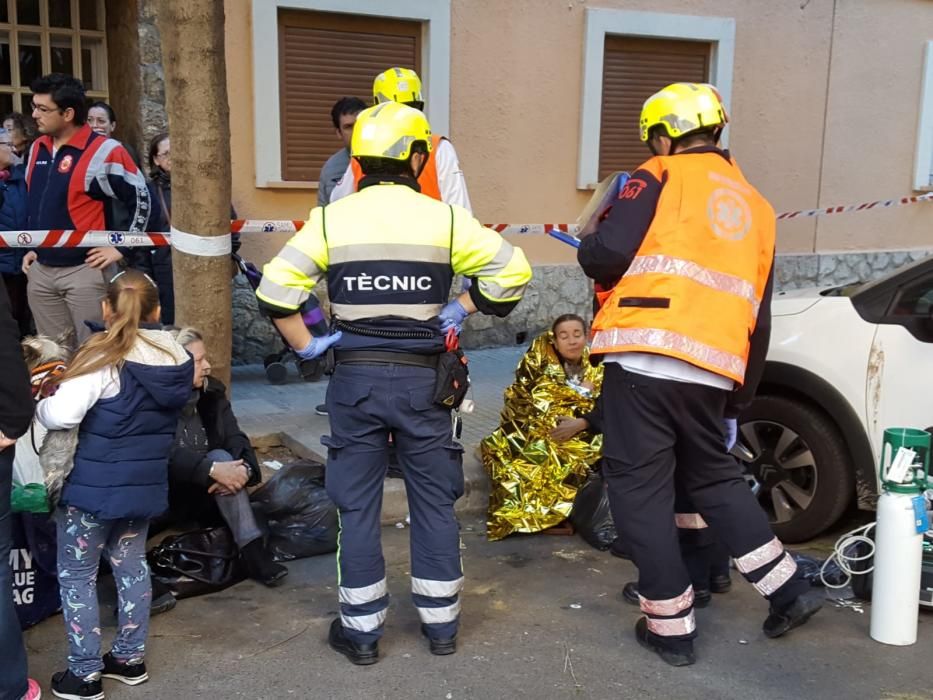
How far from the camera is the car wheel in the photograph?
4.54 meters

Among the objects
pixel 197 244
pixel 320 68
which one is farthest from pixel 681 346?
pixel 320 68

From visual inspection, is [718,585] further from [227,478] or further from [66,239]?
[66,239]

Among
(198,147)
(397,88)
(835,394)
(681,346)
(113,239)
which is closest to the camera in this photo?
(681,346)

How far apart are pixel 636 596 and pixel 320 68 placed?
18.0ft

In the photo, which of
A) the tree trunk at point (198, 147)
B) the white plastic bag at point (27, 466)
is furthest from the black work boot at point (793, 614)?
the tree trunk at point (198, 147)

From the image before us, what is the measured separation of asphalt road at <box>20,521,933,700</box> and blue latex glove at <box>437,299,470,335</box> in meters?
1.15

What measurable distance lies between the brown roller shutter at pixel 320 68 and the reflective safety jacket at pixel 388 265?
195 inches

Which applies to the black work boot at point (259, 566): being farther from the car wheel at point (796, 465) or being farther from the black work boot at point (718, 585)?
the car wheel at point (796, 465)

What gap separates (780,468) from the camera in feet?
15.4

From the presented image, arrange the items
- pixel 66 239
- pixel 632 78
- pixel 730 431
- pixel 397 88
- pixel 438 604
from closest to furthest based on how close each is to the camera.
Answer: pixel 438 604
pixel 730 431
pixel 397 88
pixel 66 239
pixel 632 78

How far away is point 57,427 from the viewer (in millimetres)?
3172

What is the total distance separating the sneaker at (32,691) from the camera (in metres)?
3.18

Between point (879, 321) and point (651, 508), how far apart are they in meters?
1.55

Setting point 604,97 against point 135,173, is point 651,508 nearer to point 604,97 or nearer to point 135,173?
point 135,173
